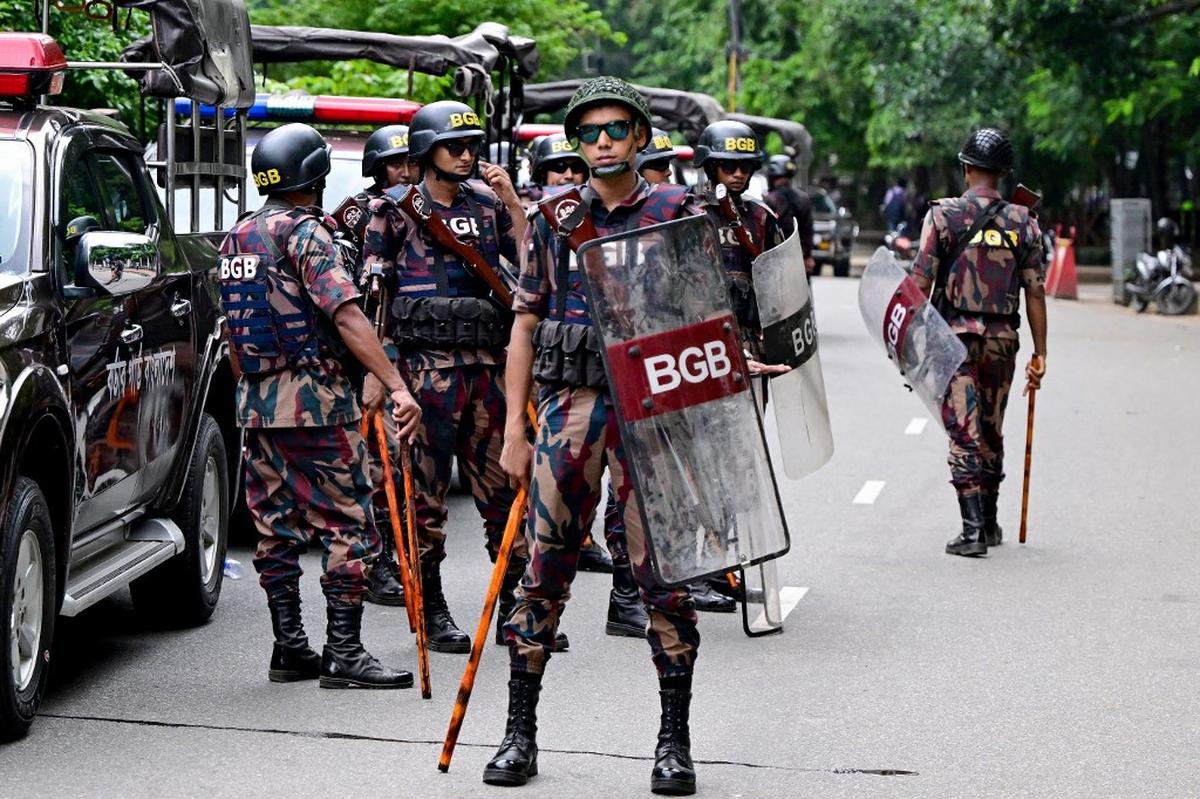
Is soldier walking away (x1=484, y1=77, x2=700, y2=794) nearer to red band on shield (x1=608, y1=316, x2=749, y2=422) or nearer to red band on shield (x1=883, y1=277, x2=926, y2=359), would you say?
red band on shield (x1=608, y1=316, x2=749, y2=422)

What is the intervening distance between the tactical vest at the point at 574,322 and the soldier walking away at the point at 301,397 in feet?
3.63

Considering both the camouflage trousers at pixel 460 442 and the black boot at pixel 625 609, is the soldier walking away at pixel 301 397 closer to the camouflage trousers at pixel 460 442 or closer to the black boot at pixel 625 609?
the camouflage trousers at pixel 460 442

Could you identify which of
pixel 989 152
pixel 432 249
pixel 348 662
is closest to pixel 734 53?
pixel 989 152

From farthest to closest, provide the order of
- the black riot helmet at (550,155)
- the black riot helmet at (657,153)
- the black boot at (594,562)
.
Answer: the black riot helmet at (550,155), the black boot at (594,562), the black riot helmet at (657,153)

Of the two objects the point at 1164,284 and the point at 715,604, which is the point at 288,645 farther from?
the point at 1164,284

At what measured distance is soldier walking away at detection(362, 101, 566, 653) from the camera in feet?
24.1

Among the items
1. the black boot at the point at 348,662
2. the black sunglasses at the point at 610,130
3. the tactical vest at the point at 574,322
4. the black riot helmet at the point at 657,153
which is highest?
the black sunglasses at the point at 610,130

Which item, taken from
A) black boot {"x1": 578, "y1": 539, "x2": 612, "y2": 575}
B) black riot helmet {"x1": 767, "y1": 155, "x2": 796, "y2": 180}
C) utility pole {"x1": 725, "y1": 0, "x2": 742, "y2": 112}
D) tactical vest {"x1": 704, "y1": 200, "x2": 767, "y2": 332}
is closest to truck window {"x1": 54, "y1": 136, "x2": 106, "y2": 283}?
tactical vest {"x1": 704, "y1": 200, "x2": 767, "y2": 332}

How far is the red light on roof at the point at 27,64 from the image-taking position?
6.58 metres

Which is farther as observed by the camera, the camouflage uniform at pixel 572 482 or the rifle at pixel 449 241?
the rifle at pixel 449 241

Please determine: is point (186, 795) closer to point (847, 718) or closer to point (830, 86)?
point (847, 718)

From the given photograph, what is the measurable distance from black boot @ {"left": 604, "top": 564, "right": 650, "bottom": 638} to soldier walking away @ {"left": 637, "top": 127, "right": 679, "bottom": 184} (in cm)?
171

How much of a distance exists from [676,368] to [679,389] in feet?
0.19

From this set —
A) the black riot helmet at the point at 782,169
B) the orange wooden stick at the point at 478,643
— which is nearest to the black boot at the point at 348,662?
the orange wooden stick at the point at 478,643
